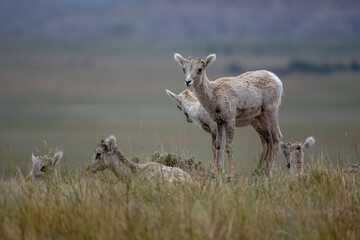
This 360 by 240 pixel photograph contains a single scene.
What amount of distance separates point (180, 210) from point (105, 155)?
10.8 ft

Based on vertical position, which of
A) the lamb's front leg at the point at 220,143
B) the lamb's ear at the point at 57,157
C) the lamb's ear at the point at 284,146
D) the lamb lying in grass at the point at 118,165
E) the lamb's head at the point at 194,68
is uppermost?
the lamb's head at the point at 194,68

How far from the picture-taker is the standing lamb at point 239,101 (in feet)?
46.8

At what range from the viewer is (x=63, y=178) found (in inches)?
453

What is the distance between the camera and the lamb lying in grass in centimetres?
1129

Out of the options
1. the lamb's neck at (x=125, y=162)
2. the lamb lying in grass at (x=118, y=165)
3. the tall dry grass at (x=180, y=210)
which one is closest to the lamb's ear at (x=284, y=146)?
the tall dry grass at (x=180, y=210)

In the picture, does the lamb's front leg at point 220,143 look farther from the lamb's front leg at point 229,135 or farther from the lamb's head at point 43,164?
the lamb's head at point 43,164

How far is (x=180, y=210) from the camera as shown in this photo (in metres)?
8.71

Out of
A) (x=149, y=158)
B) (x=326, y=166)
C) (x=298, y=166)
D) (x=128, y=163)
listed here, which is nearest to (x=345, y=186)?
(x=326, y=166)

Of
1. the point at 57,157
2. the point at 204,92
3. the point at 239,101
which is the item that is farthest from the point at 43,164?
the point at 239,101

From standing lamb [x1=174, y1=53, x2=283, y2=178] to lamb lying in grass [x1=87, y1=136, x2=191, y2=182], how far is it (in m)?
2.53

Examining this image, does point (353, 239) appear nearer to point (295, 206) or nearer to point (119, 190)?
point (295, 206)

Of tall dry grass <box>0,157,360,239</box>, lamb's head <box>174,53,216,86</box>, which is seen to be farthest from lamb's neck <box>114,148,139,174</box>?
lamb's head <box>174,53,216,86</box>

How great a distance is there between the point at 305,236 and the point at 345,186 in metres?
2.79

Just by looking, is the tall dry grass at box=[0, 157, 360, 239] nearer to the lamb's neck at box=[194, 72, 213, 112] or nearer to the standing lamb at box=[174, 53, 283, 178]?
the standing lamb at box=[174, 53, 283, 178]
